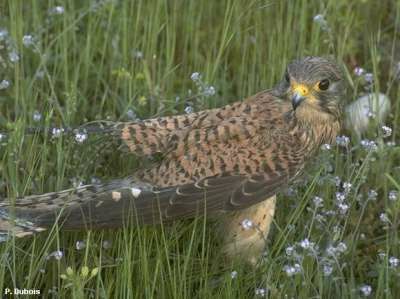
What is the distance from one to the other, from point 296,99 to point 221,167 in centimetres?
55

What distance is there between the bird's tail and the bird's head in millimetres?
988

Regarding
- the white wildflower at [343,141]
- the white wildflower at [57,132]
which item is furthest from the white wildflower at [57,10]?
the white wildflower at [343,141]

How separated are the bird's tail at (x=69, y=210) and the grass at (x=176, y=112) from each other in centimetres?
8

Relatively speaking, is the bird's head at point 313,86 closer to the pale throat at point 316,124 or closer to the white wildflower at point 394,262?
the pale throat at point 316,124

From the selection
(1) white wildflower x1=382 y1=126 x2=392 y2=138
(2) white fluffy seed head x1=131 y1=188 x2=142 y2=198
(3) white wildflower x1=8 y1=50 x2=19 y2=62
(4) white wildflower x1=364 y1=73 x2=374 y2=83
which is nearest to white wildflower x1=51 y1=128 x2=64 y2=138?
(2) white fluffy seed head x1=131 y1=188 x2=142 y2=198

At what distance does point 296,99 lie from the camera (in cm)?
489

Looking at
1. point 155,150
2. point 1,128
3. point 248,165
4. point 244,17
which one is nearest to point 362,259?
point 248,165

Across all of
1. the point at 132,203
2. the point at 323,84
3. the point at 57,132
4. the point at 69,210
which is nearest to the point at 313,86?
the point at 323,84

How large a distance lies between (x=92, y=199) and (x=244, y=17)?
1747mm

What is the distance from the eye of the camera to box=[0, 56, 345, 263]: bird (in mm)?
4488

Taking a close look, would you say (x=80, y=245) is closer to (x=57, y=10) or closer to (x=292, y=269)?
(x=292, y=269)

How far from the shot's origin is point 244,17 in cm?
566

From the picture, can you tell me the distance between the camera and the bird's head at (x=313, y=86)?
16.3 ft

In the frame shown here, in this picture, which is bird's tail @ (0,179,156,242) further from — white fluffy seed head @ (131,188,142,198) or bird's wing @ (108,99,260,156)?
bird's wing @ (108,99,260,156)
